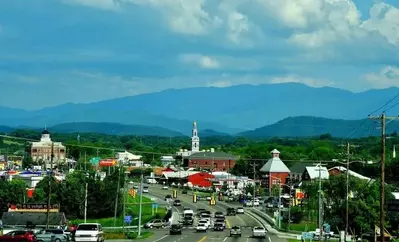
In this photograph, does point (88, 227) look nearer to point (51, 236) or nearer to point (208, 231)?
point (51, 236)

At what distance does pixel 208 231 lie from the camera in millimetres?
99125

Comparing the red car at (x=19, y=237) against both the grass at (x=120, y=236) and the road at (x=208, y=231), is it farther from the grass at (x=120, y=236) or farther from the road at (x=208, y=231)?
the grass at (x=120, y=236)

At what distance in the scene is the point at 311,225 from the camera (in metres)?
113

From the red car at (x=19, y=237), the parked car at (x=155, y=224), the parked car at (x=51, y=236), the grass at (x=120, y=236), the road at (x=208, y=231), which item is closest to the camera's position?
the red car at (x=19, y=237)

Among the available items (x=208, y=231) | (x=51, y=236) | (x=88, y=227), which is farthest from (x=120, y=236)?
(x=208, y=231)

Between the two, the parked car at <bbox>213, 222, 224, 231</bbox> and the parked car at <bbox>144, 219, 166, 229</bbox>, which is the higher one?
the parked car at <bbox>213, 222, 224, 231</bbox>

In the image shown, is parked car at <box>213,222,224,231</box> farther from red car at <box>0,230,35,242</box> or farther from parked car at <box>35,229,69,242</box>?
red car at <box>0,230,35,242</box>

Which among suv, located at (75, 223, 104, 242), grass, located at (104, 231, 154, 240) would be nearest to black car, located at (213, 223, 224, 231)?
grass, located at (104, 231, 154, 240)

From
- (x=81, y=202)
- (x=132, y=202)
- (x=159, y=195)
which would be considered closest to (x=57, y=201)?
(x=81, y=202)

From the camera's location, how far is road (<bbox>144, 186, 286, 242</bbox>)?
264ft

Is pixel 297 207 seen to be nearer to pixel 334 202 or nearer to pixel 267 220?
pixel 267 220

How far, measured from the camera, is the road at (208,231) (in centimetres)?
8038

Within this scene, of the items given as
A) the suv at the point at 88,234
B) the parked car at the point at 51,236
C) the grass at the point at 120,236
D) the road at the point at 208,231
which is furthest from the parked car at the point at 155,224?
the suv at the point at 88,234

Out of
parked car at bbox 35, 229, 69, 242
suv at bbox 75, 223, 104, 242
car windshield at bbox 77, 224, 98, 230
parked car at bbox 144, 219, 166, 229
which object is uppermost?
car windshield at bbox 77, 224, 98, 230
